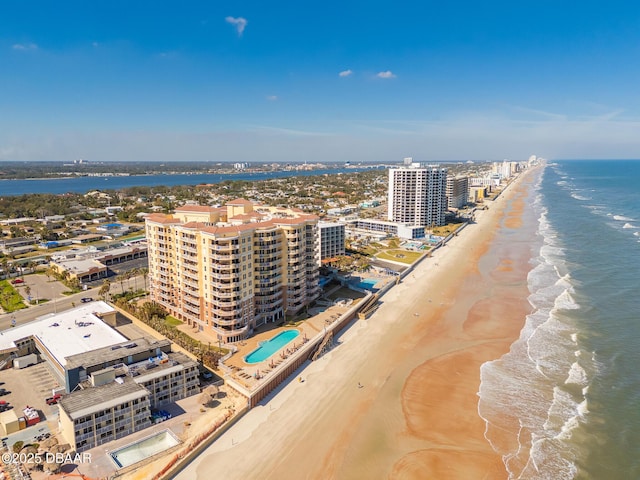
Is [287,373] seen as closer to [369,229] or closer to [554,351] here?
[554,351]

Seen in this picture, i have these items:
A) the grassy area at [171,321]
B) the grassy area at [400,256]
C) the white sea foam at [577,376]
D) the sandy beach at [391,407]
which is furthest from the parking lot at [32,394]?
the grassy area at [400,256]

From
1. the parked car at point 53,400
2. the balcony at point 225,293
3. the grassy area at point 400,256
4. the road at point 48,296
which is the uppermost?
the balcony at point 225,293

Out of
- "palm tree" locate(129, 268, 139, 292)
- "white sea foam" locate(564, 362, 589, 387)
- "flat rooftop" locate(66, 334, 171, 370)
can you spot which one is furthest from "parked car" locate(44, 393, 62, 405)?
"white sea foam" locate(564, 362, 589, 387)

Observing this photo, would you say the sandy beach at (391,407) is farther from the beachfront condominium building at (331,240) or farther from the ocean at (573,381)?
the beachfront condominium building at (331,240)

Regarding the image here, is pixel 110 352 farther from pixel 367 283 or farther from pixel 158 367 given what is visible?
pixel 367 283


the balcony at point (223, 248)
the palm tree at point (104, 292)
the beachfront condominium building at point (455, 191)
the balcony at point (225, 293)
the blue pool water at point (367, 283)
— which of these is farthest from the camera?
the beachfront condominium building at point (455, 191)

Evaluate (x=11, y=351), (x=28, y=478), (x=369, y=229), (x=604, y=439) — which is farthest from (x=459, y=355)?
(x=369, y=229)
